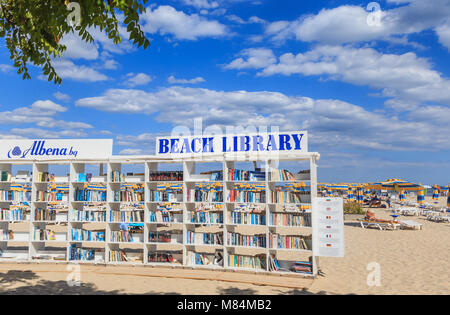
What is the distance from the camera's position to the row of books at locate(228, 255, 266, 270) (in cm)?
989

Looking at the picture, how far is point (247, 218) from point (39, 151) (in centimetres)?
671

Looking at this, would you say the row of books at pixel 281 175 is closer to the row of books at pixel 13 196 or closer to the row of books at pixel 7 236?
the row of books at pixel 13 196

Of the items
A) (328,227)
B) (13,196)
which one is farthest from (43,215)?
(328,227)

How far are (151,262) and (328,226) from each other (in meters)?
5.13

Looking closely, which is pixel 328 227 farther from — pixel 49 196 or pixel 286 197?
pixel 49 196

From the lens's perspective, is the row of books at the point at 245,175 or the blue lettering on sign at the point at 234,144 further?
the row of books at the point at 245,175

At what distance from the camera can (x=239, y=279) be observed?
9.15 m

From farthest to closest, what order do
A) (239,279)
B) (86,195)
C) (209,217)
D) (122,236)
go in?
(86,195) < (122,236) < (209,217) < (239,279)

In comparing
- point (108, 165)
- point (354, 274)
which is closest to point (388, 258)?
point (354, 274)

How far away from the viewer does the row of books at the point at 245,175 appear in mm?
9828

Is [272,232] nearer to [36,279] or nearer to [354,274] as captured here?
[354,274]

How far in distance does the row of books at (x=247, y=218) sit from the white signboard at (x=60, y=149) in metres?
4.19

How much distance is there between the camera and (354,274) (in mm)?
9859

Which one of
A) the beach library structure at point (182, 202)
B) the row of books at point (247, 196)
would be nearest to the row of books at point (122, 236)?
the beach library structure at point (182, 202)
